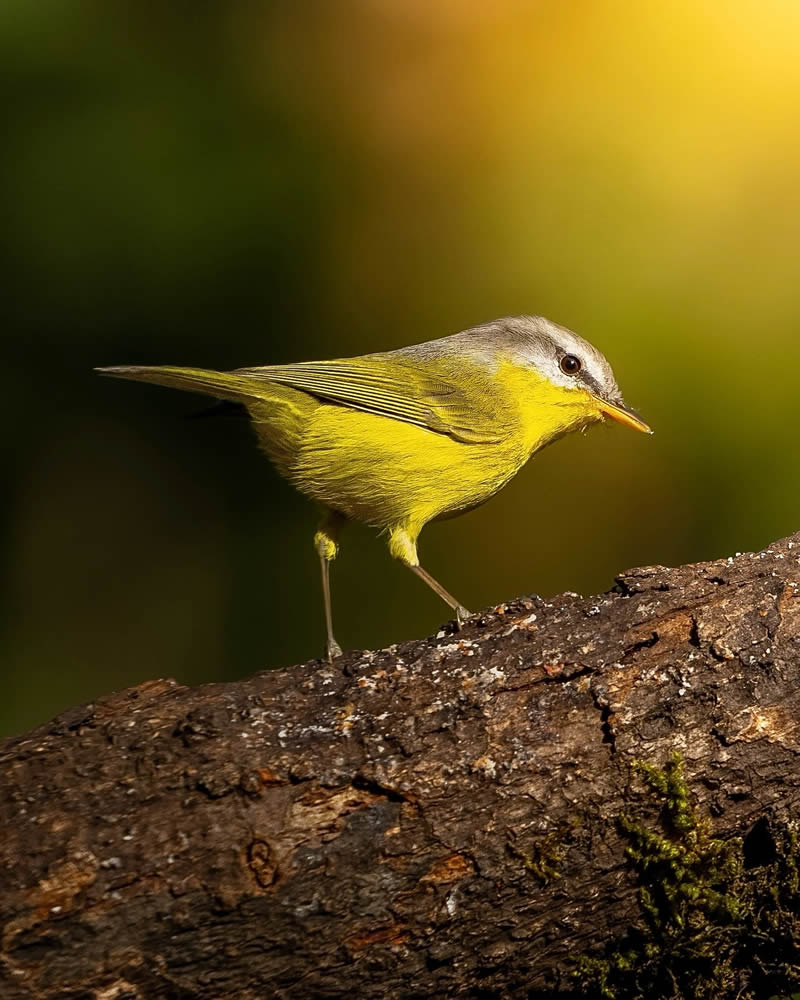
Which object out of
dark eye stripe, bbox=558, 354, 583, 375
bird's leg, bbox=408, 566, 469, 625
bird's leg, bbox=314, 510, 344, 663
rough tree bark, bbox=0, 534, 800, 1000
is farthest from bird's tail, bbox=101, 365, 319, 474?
rough tree bark, bbox=0, 534, 800, 1000

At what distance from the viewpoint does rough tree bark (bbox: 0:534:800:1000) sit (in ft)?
6.95

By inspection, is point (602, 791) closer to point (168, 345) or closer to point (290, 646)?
point (290, 646)

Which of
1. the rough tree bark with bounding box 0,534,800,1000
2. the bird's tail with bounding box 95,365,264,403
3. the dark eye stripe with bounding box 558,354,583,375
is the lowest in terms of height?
the rough tree bark with bounding box 0,534,800,1000

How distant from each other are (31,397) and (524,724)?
10.6 ft

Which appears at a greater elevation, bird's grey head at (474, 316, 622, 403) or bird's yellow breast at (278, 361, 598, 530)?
bird's grey head at (474, 316, 622, 403)

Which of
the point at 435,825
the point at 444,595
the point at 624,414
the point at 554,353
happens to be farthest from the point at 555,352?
the point at 435,825

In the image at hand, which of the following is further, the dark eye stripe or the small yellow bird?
the dark eye stripe

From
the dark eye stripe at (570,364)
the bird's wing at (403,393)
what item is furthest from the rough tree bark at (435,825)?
the dark eye stripe at (570,364)

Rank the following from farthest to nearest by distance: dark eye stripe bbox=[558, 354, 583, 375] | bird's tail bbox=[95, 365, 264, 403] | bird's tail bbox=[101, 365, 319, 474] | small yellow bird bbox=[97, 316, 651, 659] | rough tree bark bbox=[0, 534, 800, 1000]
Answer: dark eye stripe bbox=[558, 354, 583, 375] → small yellow bird bbox=[97, 316, 651, 659] → bird's tail bbox=[101, 365, 319, 474] → bird's tail bbox=[95, 365, 264, 403] → rough tree bark bbox=[0, 534, 800, 1000]

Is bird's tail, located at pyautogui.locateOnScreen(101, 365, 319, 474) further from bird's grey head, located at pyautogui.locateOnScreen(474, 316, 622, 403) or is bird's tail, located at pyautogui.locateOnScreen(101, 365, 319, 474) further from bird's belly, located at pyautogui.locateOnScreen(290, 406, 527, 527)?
bird's grey head, located at pyautogui.locateOnScreen(474, 316, 622, 403)

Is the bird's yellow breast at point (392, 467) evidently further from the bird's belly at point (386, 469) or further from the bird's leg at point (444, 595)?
the bird's leg at point (444, 595)

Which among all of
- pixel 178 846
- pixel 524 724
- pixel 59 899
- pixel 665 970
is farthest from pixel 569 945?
pixel 59 899

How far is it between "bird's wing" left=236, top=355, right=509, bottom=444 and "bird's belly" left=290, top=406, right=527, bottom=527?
0.14 ft

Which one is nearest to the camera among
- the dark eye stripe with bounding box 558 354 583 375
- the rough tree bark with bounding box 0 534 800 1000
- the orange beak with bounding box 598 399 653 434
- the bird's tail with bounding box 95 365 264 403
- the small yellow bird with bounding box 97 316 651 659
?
the rough tree bark with bounding box 0 534 800 1000
